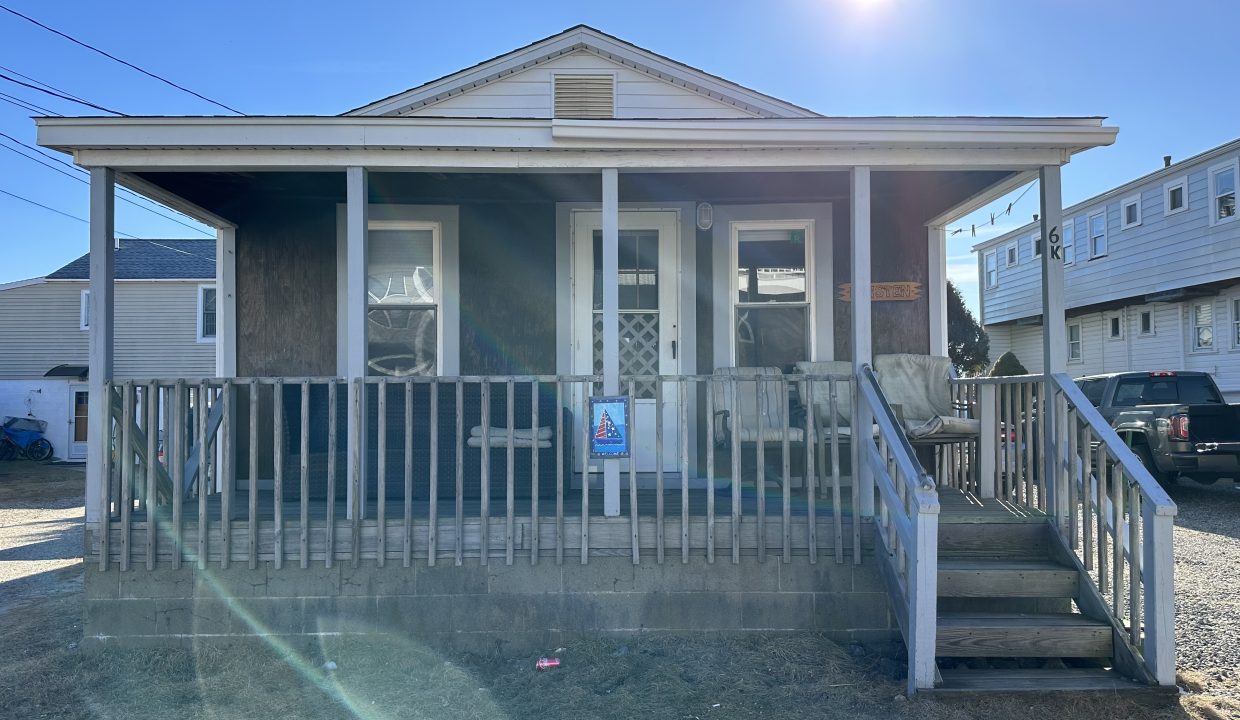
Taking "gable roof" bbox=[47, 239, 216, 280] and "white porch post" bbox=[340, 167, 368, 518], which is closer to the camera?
"white porch post" bbox=[340, 167, 368, 518]

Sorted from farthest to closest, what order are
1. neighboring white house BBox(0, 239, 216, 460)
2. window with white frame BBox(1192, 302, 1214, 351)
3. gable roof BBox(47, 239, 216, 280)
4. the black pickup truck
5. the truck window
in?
gable roof BBox(47, 239, 216, 280) → neighboring white house BBox(0, 239, 216, 460) → window with white frame BBox(1192, 302, 1214, 351) → the truck window → the black pickup truck

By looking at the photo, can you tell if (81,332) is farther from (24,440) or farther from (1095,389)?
(1095,389)

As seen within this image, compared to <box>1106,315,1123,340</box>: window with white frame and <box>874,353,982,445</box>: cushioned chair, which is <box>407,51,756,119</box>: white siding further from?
<box>1106,315,1123,340</box>: window with white frame

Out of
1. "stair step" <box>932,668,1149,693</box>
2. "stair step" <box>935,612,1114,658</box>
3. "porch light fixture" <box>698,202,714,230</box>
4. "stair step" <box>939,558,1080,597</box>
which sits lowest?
"stair step" <box>932,668,1149,693</box>

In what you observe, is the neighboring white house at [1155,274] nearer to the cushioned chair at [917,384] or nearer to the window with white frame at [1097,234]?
the window with white frame at [1097,234]

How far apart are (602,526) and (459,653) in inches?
39.1

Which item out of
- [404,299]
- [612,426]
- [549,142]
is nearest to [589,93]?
[404,299]

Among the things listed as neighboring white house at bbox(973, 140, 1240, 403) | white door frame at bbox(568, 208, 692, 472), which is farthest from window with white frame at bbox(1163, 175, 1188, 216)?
white door frame at bbox(568, 208, 692, 472)

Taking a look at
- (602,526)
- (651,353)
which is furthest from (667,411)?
(602,526)

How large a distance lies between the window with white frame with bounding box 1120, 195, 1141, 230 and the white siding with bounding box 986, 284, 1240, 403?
166 cm

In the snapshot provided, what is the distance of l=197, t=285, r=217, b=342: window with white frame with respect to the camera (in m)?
18.6

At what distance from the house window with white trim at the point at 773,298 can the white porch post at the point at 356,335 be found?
2.76 meters

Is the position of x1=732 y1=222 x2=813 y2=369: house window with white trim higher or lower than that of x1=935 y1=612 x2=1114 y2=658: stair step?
higher

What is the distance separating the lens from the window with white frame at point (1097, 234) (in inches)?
661
